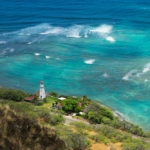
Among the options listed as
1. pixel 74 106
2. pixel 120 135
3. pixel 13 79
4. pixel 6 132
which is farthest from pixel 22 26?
pixel 6 132

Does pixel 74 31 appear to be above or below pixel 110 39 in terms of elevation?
above

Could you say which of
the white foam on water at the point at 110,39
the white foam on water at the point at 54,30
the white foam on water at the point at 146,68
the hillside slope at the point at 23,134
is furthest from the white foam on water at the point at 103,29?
the hillside slope at the point at 23,134

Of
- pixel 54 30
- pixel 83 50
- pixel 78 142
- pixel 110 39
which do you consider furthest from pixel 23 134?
pixel 54 30

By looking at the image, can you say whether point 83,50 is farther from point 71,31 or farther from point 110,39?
point 71,31

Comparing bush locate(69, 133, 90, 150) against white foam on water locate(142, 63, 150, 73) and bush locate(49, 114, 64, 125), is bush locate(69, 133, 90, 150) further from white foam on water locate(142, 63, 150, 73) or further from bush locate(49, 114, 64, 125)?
white foam on water locate(142, 63, 150, 73)

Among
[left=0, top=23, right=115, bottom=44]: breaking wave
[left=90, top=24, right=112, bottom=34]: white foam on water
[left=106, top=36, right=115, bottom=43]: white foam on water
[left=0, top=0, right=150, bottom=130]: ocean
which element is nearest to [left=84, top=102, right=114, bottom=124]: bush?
[left=0, top=0, right=150, bottom=130]: ocean

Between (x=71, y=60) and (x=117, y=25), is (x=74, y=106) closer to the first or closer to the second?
(x=71, y=60)

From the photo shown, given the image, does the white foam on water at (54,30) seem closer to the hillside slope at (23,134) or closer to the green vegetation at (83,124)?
the green vegetation at (83,124)

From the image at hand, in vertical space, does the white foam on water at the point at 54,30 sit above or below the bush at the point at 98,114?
above
